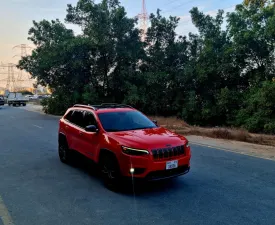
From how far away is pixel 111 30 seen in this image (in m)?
28.2

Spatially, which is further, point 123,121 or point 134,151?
point 123,121

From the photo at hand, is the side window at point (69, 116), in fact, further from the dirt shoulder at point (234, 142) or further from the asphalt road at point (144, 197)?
the dirt shoulder at point (234, 142)

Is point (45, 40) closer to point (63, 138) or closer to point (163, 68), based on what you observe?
point (163, 68)

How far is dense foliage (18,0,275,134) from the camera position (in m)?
22.0

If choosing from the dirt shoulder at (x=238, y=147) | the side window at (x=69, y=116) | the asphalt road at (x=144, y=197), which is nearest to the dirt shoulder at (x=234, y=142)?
the dirt shoulder at (x=238, y=147)

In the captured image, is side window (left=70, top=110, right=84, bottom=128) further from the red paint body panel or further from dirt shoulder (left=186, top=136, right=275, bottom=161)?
dirt shoulder (left=186, top=136, right=275, bottom=161)

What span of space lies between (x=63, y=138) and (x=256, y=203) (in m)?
5.46

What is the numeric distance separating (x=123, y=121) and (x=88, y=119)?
93 centimetres

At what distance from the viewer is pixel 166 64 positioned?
2720cm

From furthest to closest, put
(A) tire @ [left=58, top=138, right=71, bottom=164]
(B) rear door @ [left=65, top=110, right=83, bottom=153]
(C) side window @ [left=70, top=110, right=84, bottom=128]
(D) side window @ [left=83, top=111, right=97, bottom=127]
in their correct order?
(A) tire @ [left=58, top=138, right=71, bottom=164]
(C) side window @ [left=70, top=110, right=84, bottom=128]
(B) rear door @ [left=65, top=110, right=83, bottom=153]
(D) side window @ [left=83, top=111, right=97, bottom=127]

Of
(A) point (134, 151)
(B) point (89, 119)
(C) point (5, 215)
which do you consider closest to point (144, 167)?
(A) point (134, 151)

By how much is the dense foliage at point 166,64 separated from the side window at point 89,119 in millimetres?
14655

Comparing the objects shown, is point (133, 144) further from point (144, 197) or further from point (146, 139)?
point (144, 197)

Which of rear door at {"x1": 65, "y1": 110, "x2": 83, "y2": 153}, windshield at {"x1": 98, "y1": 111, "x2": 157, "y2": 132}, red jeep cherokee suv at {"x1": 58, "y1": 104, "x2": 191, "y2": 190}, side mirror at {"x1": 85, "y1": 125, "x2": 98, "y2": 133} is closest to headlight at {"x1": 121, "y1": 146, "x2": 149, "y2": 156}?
red jeep cherokee suv at {"x1": 58, "y1": 104, "x2": 191, "y2": 190}
